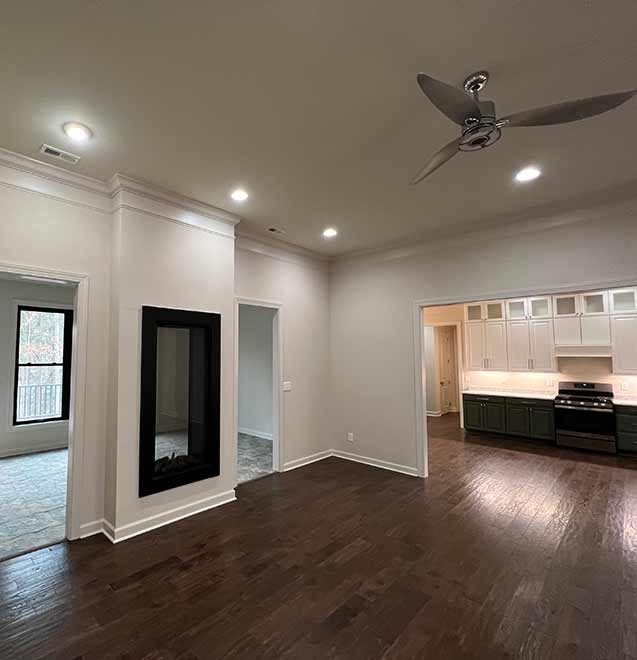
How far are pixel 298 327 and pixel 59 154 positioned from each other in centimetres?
330

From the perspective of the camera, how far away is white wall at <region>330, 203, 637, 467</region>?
3732mm

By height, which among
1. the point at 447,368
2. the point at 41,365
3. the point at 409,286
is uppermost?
the point at 409,286

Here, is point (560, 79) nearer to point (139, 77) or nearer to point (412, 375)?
point (139, 77)

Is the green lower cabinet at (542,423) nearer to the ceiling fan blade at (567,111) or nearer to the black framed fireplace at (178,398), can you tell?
the black framed fireplace at (178,398)

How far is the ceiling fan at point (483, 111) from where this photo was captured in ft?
5.49

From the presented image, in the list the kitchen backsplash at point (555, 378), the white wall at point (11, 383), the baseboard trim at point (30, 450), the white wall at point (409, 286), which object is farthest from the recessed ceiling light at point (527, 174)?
the baseboard trim at point (30, 450)

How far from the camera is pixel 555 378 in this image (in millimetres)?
6855

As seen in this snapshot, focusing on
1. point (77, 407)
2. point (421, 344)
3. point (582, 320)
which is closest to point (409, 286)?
point (421, 344)

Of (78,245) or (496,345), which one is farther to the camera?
(496,345)

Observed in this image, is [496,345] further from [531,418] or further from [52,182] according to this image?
[52,182]

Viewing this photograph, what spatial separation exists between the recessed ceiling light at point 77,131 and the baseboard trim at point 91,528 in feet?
10.5

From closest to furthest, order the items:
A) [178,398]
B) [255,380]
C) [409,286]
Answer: [178,398] < [409,286] < [255,380]

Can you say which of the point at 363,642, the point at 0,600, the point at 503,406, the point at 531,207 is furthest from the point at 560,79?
the point at 503,406

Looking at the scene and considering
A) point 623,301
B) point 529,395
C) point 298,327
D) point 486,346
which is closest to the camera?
point 298,327
